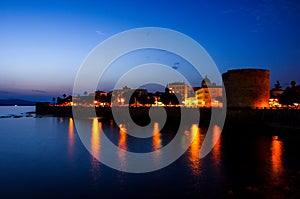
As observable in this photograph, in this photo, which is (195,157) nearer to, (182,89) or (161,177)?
(161,177)

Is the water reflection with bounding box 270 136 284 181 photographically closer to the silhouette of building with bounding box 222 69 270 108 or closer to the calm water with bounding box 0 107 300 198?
the calm water with bounding box 0 107 300 198

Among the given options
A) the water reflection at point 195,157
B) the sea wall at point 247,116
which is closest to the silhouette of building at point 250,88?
the sea wall at point 247,116

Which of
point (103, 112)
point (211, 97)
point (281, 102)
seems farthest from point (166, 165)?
point (211, 97)

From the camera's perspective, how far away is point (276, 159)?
1505cm

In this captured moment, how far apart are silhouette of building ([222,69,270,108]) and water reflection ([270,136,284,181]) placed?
17038 millimetres

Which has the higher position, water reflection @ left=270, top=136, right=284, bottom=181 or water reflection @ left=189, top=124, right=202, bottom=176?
water reflection @ left=270, top=136, right=284, bottom=181

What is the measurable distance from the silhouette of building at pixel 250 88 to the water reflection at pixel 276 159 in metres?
17.0

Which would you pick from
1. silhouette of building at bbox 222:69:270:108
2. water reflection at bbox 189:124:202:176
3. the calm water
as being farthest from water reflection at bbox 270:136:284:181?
silhouette of building at bbox 222:69:270:108

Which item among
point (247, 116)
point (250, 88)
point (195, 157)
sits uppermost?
point (250, 88)

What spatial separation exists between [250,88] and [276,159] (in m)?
23.6

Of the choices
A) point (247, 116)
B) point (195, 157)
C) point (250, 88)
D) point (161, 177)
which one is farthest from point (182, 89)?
point (161, 177)

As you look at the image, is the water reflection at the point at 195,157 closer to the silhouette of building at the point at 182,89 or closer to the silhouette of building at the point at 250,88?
the silhouette of building at the point at 250,88

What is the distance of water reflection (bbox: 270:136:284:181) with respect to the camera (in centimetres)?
1193

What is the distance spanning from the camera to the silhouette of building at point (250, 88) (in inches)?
1467
